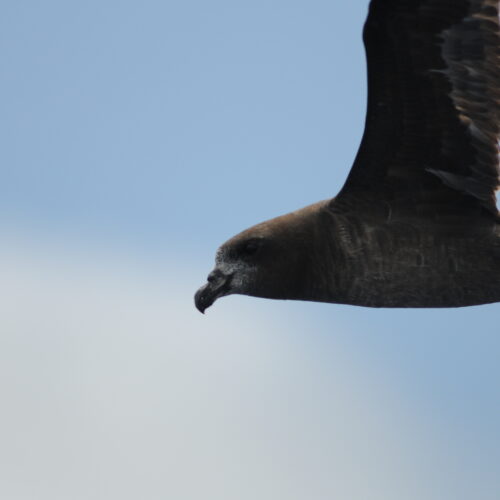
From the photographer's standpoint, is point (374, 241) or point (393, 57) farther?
point (374, 241)

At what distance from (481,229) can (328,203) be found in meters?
1.31

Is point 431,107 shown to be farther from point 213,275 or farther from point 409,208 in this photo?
point 213,275

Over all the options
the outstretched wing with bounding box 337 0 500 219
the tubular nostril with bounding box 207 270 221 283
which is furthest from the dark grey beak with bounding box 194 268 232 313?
the outstretched wing with bounding box 337 0 500 219

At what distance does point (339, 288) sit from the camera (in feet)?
37.4

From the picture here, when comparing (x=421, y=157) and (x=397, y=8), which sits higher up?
(x=397, y=8)

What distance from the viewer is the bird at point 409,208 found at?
1071cm

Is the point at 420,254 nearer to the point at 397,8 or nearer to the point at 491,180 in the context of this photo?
the point at 491,180

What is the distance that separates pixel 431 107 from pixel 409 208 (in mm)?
925

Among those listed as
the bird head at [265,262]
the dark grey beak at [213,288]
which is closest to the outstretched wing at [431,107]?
the bird head at [265,262]

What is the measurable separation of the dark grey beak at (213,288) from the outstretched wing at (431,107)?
4.18 ft

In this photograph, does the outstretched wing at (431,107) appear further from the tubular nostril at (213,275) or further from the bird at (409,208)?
the tubular nostril at (213,275)

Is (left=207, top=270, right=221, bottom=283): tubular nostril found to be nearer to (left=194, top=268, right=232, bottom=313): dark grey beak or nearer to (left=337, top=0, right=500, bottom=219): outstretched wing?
(left=194, top=268, right=232, bottom=313): dark grey beak

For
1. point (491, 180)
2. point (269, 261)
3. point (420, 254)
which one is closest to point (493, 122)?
point (491, 180)

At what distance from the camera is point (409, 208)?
1135 cm
